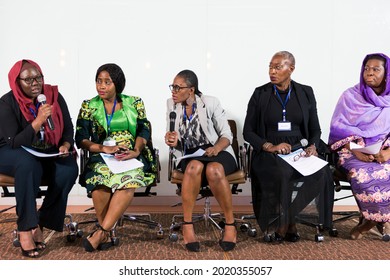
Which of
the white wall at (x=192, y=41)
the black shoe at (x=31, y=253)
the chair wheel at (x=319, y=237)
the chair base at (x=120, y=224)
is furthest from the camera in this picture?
the white wall at (x=192, y=41)

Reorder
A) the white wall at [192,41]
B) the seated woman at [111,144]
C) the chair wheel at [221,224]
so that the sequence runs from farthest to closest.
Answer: the white wall at [192,41] → the chair wheel at [221,224] → the seated woman at [111,144]

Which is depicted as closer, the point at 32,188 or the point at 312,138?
the point at 32,188

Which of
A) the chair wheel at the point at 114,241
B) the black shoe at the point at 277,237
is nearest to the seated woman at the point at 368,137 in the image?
the black shoe at the point at 277,237

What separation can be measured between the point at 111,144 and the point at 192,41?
6.51ft

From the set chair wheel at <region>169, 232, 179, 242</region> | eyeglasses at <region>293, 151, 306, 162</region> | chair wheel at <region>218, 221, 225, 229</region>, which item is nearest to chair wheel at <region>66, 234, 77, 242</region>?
chair wheel at <region>169, 232, 179, 242</region>

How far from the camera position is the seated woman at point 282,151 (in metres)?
4.21

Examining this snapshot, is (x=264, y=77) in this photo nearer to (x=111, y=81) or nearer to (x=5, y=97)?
(x=111, y=81)

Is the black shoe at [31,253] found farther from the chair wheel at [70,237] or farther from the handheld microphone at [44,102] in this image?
the handheld microphone at [44,102]

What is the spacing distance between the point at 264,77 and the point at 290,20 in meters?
0.64

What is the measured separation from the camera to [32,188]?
384 cm

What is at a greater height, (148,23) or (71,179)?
(148,23)

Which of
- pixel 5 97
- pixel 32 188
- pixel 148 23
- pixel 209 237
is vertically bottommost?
pixel 209 237

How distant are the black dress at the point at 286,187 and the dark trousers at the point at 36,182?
4.74 feet
